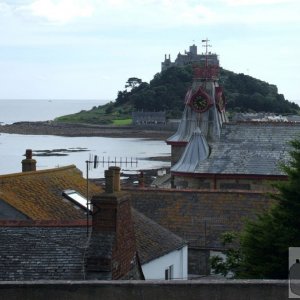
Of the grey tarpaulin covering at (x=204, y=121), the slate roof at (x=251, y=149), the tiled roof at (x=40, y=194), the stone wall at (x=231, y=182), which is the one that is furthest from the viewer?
the grey tarpaulin covering at (x=204, y=121)

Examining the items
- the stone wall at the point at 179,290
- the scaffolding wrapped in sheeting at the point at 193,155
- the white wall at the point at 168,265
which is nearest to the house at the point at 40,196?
the white wall at the point at 168,265

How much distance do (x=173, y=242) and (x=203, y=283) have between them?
12.8m

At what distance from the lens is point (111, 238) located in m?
15.4

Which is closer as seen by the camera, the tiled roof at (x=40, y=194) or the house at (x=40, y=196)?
the house at (x=40, y=196)

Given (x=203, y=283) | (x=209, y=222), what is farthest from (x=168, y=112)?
(x=203, y=283)

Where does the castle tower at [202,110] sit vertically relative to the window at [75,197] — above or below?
above

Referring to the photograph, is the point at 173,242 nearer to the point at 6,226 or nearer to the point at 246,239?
the point at 246,239

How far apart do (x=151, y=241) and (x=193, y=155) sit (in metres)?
22.0

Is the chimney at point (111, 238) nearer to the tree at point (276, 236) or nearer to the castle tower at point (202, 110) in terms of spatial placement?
the tree at point (276, 236)

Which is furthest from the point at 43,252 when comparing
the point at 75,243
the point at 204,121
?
the point at 204,121

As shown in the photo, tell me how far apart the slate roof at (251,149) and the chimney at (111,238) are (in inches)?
958

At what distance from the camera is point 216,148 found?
41812 millimetres

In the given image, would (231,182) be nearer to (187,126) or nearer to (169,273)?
(187,126)

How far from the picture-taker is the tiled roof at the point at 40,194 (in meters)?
20.0
